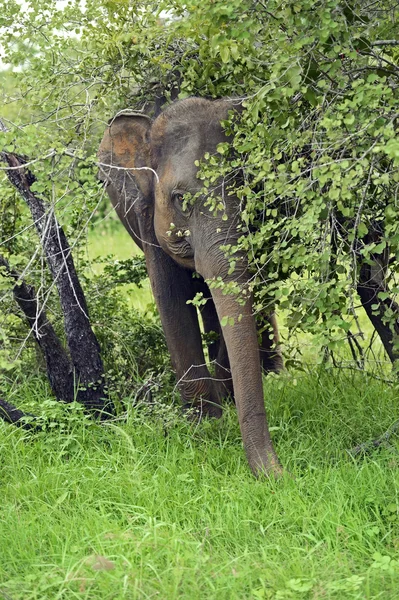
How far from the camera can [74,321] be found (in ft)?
20.1

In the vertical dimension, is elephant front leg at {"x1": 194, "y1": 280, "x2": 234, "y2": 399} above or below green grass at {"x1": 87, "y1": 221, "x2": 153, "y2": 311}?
below

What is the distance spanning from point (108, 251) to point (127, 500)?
7.02 meters

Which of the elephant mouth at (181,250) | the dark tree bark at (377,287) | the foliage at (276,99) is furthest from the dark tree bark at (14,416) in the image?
the dark tree bark at (377,287)

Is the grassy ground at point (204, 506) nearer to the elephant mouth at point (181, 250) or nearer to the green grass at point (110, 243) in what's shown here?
the elephant mouth at point (181, 250)

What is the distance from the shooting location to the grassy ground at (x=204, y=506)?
4074 mm

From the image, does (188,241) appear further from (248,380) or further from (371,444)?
(371,444)

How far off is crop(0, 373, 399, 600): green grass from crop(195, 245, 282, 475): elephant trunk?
0.12 meters

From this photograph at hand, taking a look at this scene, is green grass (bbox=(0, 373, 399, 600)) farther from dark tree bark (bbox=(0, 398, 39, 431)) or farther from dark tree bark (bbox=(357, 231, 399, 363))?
dark tree bark (bbox=(357, 231, 399, 363))

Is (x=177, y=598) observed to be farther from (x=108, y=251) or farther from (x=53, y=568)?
(x=108, y=251)

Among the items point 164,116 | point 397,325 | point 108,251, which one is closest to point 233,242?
point 164,116

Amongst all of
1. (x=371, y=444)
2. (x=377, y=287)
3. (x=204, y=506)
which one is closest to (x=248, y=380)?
(x=204, y=506)

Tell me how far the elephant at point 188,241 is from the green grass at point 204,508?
0.22 meters

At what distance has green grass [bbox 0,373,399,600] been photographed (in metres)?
4.07

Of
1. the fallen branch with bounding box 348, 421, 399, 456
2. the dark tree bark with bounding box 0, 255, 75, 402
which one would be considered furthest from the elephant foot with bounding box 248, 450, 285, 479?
the dark tree bark with bounding box 0, 255, 75, 402
